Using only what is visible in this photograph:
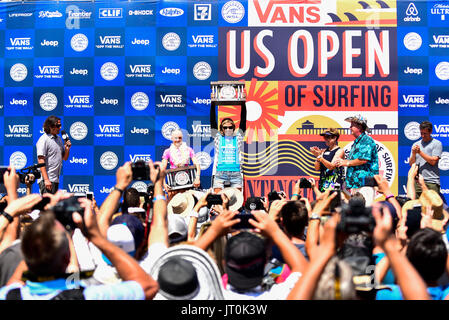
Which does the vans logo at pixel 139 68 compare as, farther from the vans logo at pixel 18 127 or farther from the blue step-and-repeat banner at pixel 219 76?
the vans logo at pixel 18 127

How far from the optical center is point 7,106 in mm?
6547

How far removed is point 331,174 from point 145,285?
12.9ft

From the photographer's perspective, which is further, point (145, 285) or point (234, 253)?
point (234, 253)

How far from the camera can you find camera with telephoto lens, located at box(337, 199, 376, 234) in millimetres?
1386

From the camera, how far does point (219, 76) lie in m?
6.41

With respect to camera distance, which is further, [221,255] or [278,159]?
[278,159]

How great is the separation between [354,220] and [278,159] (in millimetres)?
4949

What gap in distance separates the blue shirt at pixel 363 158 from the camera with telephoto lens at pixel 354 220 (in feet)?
10.8

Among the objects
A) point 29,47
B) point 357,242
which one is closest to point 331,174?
point 357,242

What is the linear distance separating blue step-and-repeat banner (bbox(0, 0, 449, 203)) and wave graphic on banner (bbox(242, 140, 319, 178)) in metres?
0.01

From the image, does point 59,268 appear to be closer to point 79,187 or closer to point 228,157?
point 228,157

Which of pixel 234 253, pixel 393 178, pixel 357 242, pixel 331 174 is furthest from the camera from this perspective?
pixel 393 178

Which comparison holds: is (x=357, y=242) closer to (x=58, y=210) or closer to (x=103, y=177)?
(x=58, y=210)

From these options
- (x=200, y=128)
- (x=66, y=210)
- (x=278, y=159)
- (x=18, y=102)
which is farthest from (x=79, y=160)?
(x=66, y=210)
